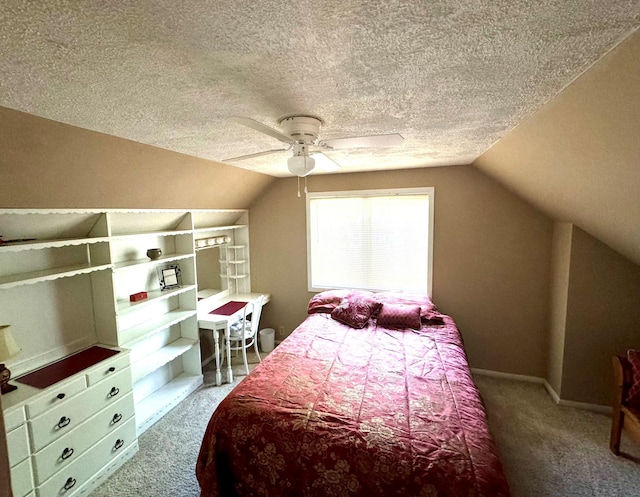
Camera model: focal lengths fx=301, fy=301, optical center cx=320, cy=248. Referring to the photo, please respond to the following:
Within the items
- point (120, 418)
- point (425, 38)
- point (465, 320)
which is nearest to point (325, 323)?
point (465, 320)

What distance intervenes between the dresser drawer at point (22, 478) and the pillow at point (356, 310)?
97.1 inches

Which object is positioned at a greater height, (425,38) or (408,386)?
(425,38)

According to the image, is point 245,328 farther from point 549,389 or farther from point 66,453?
point 549,389

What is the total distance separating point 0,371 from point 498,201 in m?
4.24

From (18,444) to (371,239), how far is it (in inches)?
132

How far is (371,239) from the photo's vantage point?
148 inches

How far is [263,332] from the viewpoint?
4078 millimetres

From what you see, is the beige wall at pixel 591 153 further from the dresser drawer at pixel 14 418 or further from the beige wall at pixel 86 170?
the dresser drawer at pixel 14 418

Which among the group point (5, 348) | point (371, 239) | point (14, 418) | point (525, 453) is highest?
point (371, 239)

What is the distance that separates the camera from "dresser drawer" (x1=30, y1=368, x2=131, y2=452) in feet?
5.91

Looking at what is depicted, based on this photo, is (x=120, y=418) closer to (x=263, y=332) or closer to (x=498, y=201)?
(x=263, y=332)

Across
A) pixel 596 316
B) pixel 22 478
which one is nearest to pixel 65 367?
pixel 22 478

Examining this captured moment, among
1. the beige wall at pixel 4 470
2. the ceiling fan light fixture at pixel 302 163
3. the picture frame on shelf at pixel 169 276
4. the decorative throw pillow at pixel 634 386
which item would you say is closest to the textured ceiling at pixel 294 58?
the ceiling fan light fixture at pixel 302 163

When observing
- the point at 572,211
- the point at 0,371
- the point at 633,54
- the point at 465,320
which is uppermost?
the point at 633,54
